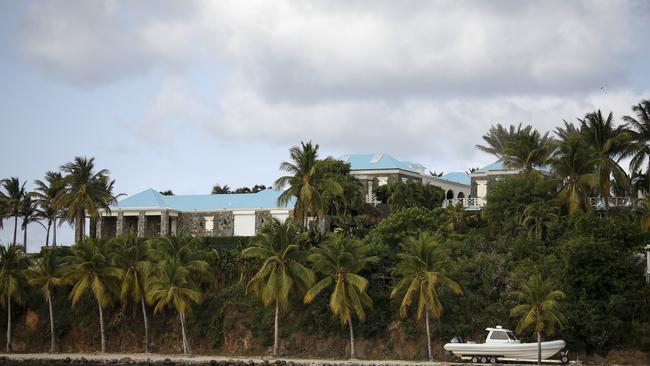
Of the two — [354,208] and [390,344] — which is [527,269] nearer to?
[390,344]

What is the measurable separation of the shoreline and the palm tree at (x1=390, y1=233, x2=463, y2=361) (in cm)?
274

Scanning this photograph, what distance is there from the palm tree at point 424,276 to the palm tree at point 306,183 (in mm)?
12750

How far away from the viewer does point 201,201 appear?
246 feet

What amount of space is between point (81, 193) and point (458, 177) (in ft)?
106

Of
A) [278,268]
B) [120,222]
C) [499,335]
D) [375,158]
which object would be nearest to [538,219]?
[499,335]

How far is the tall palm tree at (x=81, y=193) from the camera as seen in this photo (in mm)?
64938

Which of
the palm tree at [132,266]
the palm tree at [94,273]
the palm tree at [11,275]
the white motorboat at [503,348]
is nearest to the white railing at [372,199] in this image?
the palm tree at [132,266]

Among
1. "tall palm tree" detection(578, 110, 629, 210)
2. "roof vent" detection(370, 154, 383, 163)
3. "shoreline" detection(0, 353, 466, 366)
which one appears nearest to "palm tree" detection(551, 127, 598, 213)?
"tall palm tree" detection(578, 110, 629, 210)

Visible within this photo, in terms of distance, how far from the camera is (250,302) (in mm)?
55656

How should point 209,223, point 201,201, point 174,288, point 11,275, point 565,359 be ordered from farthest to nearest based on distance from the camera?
point 201,201 < point 209,223 < point 11,275 < point 174,288 < point 565,359

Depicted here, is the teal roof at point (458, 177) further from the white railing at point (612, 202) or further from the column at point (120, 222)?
the column at point (120, 222)

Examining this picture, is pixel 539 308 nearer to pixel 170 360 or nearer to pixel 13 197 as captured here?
pixel 170 360

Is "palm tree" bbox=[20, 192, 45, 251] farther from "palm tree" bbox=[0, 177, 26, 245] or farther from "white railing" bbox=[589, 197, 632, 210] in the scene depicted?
"white railing" bbox=[589, 197, 632, 210]

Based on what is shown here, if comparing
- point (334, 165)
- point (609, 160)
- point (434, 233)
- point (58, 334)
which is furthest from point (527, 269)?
point (58, 334)
